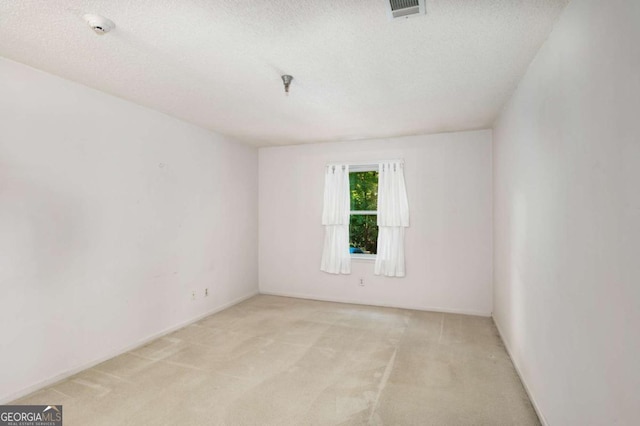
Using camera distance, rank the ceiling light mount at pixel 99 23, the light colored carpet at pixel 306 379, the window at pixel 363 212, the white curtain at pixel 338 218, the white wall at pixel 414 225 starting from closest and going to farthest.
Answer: the ceiling light mount at pixel 99 23
the light colored carpet at pixel 306 379
the white wall at pixel 414 225
the white curtain at pixel 338 218
the window at pixel 363 212

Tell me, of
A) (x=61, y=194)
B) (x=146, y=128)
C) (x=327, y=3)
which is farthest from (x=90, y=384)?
(x=327, y=3)

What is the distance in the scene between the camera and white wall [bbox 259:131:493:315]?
4133 millimetres

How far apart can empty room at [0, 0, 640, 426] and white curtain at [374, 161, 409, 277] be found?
28mm

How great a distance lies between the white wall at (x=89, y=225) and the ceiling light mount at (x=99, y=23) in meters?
1.05

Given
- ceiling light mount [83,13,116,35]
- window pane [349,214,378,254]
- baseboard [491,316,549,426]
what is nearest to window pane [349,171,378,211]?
window pane [349,214,378,254]

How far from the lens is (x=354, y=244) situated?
501cm

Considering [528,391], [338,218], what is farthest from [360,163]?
[528,391]

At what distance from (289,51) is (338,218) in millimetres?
2902

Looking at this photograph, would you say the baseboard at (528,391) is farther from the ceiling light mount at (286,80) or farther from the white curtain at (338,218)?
the ceiling light mount at (286,80)

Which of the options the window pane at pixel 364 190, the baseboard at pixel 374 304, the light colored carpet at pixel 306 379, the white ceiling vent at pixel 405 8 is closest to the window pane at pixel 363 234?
the window pane at pixel 364 190

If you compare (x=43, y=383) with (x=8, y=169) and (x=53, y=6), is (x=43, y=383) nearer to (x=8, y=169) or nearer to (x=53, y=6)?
(x=8, y=169)

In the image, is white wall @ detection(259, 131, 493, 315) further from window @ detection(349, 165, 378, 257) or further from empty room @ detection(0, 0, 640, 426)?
window @ detection(349, 165, 378, 257)

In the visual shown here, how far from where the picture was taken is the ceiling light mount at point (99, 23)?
1.71 metres

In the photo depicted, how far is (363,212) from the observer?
15.8 ft
